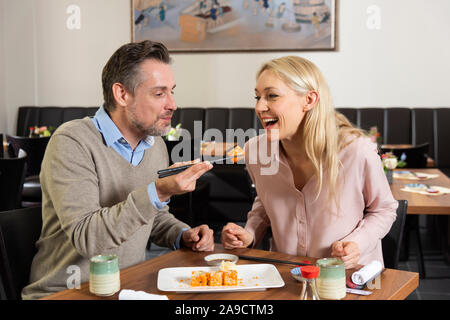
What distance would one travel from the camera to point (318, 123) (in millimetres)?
1729

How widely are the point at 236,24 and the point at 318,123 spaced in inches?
173

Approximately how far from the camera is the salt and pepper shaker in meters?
1.15

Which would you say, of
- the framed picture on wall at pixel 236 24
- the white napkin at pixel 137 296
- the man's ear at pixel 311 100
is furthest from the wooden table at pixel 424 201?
the framed picture on wall at pixel 236 24

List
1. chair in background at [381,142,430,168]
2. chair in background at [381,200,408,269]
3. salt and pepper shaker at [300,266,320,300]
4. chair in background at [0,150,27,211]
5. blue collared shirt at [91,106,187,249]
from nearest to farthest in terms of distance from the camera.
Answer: salt and pepper shaker at [300,266,320,300] → blue collared shirt at [91,106,187,249] → chair in background at [381,200,408,269] → chair in background at [0,150,27,211] → chair in background at [381,142,430,168]

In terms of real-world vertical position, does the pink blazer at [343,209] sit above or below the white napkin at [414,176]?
above

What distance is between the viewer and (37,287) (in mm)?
1552

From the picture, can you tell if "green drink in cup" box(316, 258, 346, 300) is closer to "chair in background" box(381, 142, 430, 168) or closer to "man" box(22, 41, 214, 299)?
"man" box(22, 41, 214, 299)

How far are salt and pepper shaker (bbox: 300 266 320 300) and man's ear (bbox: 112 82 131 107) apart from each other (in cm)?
86

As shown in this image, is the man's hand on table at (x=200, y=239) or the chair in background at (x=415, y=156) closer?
the man's hand on table at (x=200, y=239)

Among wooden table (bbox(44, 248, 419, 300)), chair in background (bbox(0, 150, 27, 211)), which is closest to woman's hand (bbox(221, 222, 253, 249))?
wooden table (bbox(44, 248, 419, 300))

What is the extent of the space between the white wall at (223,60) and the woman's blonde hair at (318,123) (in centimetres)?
413

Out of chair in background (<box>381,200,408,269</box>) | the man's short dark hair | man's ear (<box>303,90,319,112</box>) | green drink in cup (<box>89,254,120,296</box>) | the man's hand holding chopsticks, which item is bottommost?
chair in background (<box>381,200,408,269</box>)

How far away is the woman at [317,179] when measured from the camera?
5.56 feet

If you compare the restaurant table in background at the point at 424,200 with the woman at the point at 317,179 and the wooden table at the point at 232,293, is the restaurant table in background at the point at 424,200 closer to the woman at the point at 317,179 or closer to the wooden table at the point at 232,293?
the woman at the point at 317,179
